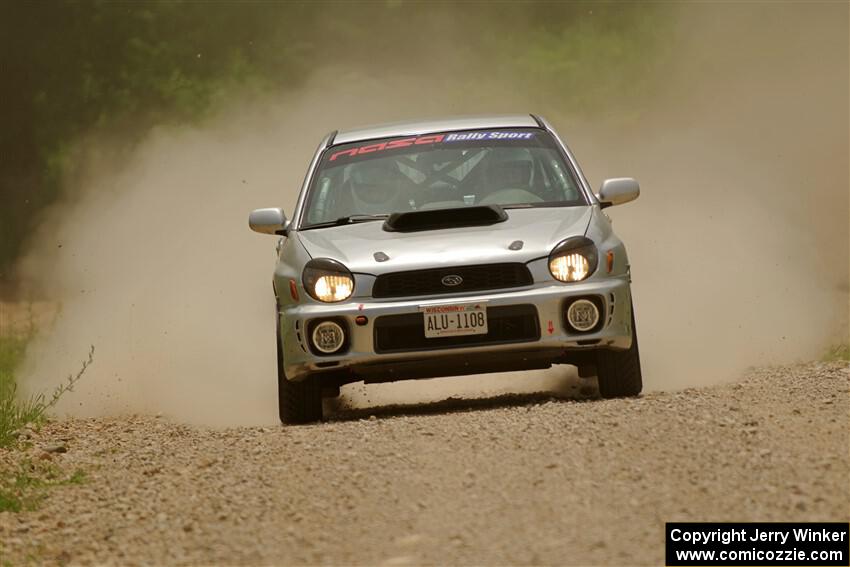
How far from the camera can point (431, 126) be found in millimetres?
11312

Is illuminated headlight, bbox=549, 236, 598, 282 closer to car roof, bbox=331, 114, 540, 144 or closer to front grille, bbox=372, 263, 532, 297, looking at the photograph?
front grille, bbox=372, 263, 532, 297

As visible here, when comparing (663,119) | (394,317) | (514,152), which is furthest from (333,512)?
(663,119)

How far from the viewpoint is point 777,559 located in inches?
245

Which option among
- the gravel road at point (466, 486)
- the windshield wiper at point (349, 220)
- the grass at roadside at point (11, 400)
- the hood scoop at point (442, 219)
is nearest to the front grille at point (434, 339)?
the gravel road at point (466, 486)

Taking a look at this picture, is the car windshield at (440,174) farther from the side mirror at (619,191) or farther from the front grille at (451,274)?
the front grille at (451,274)

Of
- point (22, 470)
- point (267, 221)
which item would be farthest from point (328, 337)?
point (22, 470)

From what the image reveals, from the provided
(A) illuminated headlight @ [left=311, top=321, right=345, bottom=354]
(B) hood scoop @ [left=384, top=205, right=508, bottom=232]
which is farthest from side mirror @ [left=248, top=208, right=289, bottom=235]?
(A) illuminated headlight @ [left=311, top=321, right=345, bottom=354]

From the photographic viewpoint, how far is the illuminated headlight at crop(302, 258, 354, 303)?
31.5 feet

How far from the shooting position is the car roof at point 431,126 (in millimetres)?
11227

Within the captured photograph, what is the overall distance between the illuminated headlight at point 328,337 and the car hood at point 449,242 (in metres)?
0.32

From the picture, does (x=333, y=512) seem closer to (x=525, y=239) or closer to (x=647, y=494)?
(x=647, y=494)

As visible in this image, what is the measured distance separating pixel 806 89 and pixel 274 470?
18522 mm

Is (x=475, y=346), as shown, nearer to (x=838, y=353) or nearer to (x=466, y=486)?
(x=466, y=486)

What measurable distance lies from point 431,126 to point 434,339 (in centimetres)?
220
